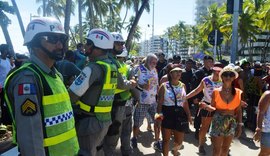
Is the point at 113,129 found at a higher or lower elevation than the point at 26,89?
lower

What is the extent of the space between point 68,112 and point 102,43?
1.41m

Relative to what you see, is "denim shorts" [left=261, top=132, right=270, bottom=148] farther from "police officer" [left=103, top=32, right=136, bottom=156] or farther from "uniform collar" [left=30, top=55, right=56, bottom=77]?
"uniform collar" [left=30, top=55, right=56, bottom=77]

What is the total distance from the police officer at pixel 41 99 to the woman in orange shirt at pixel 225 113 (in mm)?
2862

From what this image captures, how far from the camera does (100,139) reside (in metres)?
3.54

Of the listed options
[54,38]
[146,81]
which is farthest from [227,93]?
[54,38]

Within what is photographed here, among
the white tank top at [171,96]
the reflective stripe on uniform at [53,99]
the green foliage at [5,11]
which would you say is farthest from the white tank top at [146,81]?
the green foliage at [5,11]

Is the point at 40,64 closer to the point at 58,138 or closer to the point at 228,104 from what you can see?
the point at 58,138

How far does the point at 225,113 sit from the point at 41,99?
10.8ft

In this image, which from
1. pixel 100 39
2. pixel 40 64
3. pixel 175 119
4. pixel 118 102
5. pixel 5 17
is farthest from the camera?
pixel 5 17

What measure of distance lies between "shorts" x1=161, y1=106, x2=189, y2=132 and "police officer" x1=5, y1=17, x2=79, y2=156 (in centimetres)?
291

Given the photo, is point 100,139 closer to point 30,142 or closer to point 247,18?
point 30,142

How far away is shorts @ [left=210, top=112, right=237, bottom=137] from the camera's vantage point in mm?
4723

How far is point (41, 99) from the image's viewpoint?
2123 mm

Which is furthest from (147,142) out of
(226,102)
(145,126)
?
(226,102)
